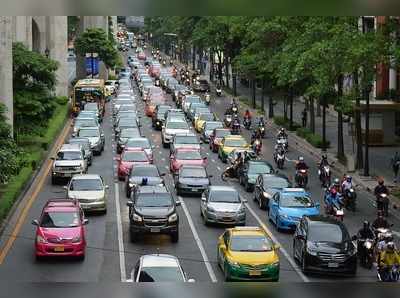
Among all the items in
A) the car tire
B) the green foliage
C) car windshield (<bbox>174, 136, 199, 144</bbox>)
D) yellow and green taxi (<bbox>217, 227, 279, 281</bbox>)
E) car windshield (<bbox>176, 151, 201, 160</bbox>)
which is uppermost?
the green foliage

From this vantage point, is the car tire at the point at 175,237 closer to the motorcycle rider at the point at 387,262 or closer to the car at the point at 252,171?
the motorcycle rider at the point at 387,262

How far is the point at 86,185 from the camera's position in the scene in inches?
1220

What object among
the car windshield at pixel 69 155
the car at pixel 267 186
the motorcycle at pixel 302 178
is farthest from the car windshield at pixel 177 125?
the car at pixel 267 186

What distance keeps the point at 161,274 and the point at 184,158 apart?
77.4ft

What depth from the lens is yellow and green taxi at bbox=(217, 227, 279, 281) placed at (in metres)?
20.3

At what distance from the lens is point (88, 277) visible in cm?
2128

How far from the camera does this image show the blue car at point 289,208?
1073 inches

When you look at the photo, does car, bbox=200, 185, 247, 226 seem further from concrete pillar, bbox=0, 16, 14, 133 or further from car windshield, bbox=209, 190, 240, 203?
concrete pillar, bbox=0, 16, 14, 133

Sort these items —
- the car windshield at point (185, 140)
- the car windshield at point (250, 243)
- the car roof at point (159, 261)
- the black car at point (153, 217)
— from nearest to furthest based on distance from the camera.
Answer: the car roof at point (159, 261) → the car windshield at point (250, 243) → the black car at point (153, 217) → the car windshield at point (185, 140)

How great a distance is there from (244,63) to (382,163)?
78.1 feet

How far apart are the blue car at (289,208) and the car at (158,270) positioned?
32.3ft

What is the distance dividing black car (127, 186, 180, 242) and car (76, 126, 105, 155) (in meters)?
20.0

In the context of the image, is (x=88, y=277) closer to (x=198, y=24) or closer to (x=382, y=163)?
(x=382, y=163)

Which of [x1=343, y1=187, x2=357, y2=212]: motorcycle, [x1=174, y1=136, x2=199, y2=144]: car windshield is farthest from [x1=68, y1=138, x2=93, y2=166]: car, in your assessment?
[x1=343, y1=187, x2=357, y2=212]: motorcycle
